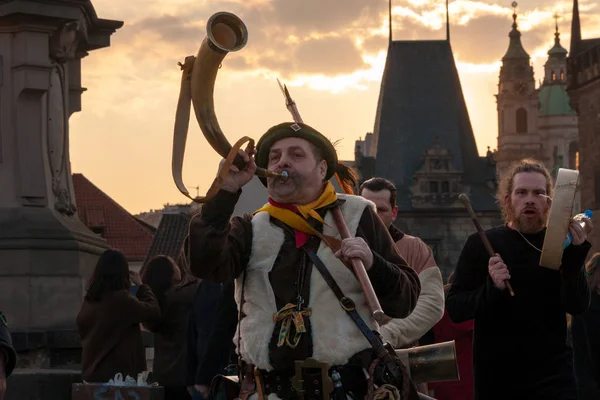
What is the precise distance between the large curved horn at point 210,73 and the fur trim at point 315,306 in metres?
0.40

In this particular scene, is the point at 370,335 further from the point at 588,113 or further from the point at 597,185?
the point at 588,113

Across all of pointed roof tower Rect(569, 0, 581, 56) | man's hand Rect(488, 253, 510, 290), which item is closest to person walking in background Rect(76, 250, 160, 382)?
man's hand Rect(488, 253, 510, 290)

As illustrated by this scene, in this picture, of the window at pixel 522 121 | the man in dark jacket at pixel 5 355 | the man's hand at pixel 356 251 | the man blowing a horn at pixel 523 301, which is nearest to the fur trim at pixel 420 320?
the man blowing a horn at pixel 523 301

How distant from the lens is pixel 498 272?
6.84m

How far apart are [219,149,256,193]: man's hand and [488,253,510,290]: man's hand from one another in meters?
1.80

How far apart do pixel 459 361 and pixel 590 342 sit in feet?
3.87

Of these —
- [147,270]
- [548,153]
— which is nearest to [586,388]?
[147,270]

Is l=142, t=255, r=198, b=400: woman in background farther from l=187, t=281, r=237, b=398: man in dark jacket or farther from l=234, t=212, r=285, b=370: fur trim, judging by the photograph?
l=234, t=212, r=285, b=370: fur trim

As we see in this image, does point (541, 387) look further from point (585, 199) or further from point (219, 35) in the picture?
point (585, 199)

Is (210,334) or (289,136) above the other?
(289,136)

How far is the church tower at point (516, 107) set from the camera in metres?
130

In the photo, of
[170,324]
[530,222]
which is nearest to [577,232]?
[530,222]

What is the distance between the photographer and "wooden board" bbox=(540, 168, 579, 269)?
21.9 ft

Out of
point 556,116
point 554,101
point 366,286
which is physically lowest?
point 366,286
